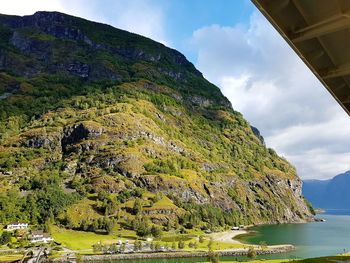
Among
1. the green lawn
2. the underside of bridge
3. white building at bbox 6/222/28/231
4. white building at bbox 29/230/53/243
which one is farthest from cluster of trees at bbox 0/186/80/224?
the underside of bridge

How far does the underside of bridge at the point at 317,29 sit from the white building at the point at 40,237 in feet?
443

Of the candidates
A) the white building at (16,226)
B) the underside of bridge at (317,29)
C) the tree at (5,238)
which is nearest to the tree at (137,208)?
the white building at (16,226)

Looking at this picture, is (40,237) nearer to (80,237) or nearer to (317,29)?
(80,237)

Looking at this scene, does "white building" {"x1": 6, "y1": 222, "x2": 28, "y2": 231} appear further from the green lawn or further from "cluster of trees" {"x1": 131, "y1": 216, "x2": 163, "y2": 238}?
"cluster of trees" {"x1": 131, "y1": 216, "x2": 163, "y2": 238}

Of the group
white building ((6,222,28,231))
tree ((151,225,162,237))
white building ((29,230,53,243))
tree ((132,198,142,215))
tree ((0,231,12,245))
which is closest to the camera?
tree ((0,231,12,245))

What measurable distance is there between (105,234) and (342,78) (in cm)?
14942

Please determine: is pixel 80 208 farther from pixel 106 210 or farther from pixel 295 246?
pixel 295 246

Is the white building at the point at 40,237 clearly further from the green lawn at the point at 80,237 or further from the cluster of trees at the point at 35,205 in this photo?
the cluster of trees at the point at 35,205

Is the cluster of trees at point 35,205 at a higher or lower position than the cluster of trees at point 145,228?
higher

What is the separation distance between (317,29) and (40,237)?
461ft

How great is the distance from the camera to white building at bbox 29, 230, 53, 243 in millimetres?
134375

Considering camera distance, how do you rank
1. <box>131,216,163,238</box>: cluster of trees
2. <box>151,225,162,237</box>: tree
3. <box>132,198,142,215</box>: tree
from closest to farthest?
<box>151,225,162,237</box>: tree, <box>131,216,163,238</box>: cluster of trees, <box>132,198,142,215</box>: tree

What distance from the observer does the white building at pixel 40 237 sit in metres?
134

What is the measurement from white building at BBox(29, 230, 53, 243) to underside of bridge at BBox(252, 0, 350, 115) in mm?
135055
